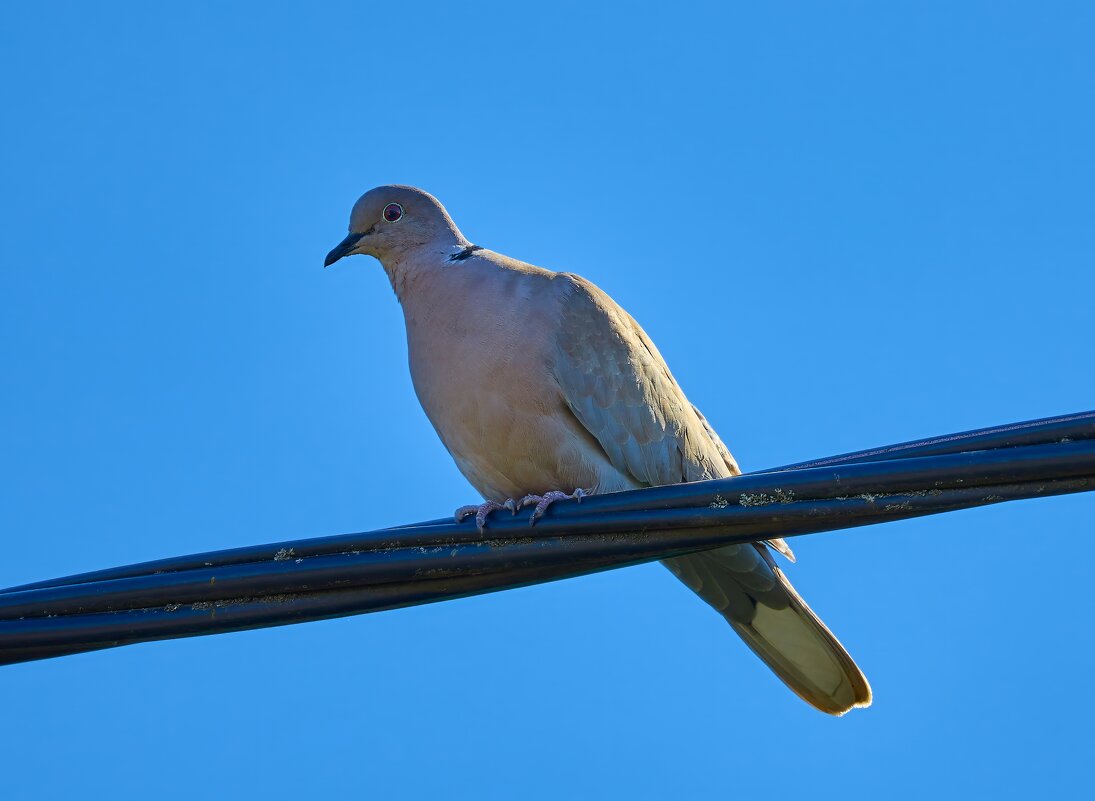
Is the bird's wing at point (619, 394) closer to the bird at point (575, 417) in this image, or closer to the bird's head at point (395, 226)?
the bird at point (575, 417)

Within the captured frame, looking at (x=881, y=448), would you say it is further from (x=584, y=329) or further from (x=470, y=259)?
(x=470, y=259)

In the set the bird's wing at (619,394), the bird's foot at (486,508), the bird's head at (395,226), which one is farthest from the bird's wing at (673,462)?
the bird's head at (395,226)

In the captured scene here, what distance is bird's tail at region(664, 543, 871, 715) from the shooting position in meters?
5.02

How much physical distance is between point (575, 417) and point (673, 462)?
40 cm

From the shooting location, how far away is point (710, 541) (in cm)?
314

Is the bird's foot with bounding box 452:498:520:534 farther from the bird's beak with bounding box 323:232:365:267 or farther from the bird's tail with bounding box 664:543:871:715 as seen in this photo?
the bird's beak with bounding box 323:232:365:267

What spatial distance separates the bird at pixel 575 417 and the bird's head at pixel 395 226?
1.80ft

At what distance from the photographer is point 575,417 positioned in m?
5.03

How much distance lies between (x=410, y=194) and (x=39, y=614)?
3225 millimetres

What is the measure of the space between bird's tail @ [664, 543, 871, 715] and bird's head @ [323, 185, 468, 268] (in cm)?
165

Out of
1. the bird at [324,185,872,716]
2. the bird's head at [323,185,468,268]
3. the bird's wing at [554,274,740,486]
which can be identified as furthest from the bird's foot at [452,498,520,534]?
the bird's head at [323,185,468,268]

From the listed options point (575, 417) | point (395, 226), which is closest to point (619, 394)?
point (575, 417)

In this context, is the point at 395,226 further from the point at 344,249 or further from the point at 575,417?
the point at 575,417

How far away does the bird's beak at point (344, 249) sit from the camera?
6.08m
